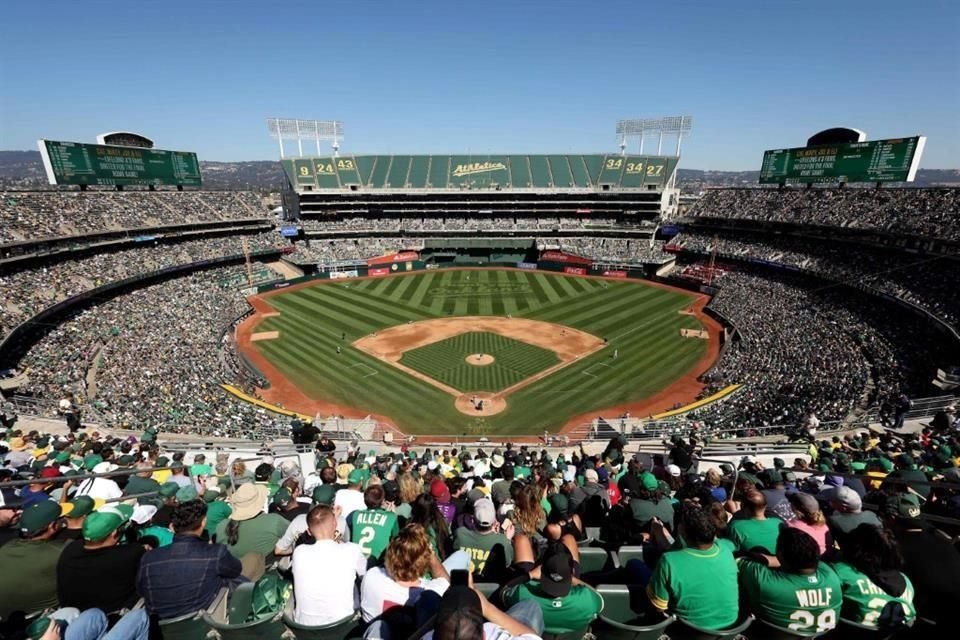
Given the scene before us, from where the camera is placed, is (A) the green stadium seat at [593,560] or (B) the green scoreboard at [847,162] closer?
(A) the green stadium seat at [593,560]

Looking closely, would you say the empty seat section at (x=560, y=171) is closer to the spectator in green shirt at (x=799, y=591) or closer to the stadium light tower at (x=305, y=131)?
the stadium light tower at (x=305, y=131)

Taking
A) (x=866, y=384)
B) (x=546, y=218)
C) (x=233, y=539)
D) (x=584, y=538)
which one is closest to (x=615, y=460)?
(x=584, y=538)

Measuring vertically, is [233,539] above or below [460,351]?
above

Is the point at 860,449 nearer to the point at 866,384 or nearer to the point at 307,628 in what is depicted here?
the point at 866,384

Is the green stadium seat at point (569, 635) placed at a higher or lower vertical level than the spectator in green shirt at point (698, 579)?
lower

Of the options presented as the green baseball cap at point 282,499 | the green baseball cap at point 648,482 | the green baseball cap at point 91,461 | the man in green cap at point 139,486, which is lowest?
the green baseball cap at point 91,461

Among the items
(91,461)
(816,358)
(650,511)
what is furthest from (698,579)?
(816,358)

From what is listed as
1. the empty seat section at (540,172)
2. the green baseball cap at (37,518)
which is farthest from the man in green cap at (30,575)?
the empty seat section at (540,172)
